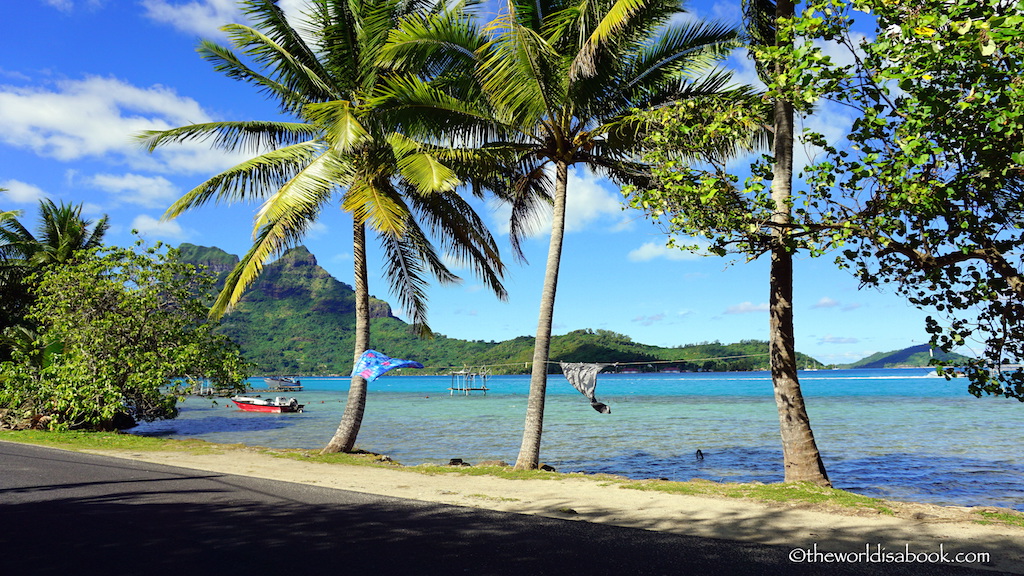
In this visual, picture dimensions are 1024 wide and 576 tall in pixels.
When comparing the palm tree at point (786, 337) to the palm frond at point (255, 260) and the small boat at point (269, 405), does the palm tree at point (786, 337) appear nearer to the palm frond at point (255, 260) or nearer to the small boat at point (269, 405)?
the palm frond at point (255, 260)

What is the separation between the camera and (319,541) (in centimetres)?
621

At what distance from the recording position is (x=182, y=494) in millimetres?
8984

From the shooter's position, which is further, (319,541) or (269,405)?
(269,405)

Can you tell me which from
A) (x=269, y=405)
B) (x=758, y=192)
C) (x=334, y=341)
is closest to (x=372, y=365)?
(x=758, y=192)

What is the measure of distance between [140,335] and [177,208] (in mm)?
7787

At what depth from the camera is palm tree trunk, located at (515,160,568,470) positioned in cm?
1250

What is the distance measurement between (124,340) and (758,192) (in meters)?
19.3

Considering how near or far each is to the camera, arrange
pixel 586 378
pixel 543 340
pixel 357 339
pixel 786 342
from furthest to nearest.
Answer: pixel 357 339 → pixel 586 378 → pixel 543 340 → pixel 786 342

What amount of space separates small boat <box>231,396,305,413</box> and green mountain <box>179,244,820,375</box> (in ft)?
127

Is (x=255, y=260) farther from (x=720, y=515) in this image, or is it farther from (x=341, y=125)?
(x=720, y=515)

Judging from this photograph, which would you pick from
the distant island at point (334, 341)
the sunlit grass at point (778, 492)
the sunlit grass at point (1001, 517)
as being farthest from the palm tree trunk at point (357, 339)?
the distant island at point (334, 341)

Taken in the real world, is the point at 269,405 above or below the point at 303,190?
below

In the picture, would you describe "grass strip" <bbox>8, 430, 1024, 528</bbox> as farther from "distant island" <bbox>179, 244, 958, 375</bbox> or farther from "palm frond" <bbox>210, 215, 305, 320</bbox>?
"distant island" <bbox>179, 244, 958, 375</bbox>

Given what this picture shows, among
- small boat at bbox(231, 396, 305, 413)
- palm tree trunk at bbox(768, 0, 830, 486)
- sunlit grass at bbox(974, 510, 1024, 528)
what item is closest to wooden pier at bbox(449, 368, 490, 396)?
small boat at bbox(231, 396, 305, 413)
